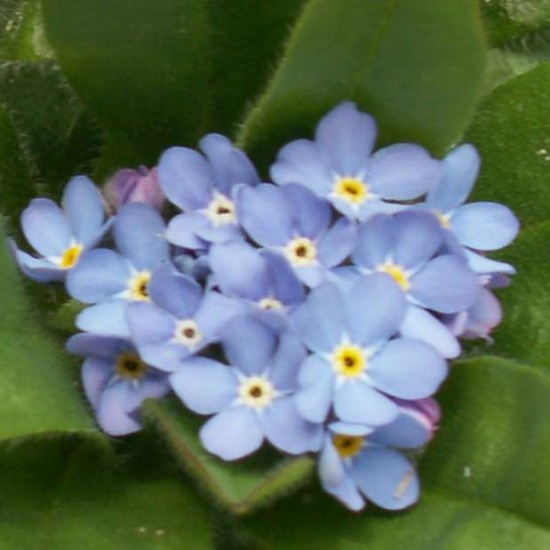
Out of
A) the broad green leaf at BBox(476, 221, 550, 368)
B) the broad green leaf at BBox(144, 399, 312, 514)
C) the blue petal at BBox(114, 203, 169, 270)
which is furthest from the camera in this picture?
Result: the broad green leaf at BBox(476, 221, 550, 368)

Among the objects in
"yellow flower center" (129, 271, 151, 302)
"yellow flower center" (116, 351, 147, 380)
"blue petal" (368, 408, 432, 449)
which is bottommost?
"blue petal" (368, 408, 432, 449)

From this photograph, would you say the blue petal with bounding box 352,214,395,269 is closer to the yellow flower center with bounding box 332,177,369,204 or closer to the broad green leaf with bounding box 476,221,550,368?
the yellow flower center with bounding box 332,177,369,204

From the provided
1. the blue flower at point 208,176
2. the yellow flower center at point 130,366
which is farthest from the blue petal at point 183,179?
the yellow flower center at point 130,366

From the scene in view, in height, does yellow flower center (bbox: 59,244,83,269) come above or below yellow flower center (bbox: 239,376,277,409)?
Result: above

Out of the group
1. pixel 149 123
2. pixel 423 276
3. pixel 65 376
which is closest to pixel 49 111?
pixel 149 123

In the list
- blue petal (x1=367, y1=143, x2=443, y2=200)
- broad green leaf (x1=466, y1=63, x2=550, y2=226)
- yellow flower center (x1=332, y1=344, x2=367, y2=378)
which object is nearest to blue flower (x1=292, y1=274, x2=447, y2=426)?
yellow flower center (x1=332, y1=344, x2=367, y2=378)

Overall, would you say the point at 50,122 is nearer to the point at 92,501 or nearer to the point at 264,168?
the point at 264,168

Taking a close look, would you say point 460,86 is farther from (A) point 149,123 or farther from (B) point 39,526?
(B) point 39,526
